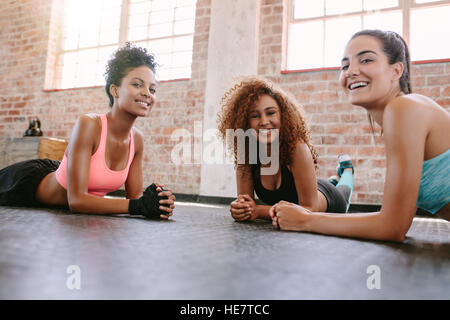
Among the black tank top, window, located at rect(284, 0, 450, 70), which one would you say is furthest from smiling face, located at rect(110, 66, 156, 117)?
window, located at rect(284, 0, 450, 70)

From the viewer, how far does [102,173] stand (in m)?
1.80

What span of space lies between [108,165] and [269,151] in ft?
2.92

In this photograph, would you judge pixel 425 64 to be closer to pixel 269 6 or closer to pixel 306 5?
pixel 306 5

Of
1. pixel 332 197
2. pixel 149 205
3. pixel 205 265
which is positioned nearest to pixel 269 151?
pixel 332 197

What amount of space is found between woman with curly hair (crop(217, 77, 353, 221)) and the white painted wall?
6.45ft

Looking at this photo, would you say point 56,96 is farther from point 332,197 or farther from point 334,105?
point 332,197

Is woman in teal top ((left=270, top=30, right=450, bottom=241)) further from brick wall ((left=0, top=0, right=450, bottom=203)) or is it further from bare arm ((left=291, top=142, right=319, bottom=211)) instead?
brick wall ((left=0, top=0, right=450, bottom=203))

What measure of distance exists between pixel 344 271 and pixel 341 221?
495 millimetres

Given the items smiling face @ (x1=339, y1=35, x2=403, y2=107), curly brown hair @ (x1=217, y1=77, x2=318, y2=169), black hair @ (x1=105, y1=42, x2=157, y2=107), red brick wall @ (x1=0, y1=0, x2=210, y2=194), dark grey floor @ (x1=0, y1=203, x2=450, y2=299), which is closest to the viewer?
dark grey floor @ (x1=0, y1=203, x2=450, y2=299)

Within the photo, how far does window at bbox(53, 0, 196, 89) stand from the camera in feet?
15.2

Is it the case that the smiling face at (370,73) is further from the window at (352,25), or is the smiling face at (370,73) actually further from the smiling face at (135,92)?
the window at (352,25)

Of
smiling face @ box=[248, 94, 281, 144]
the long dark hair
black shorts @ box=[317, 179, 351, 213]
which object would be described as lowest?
black shorts @ box=[317, 179, 351, 213]
